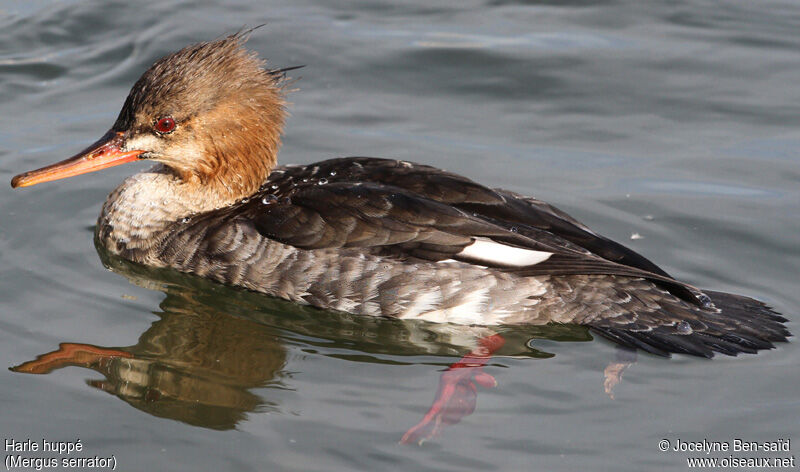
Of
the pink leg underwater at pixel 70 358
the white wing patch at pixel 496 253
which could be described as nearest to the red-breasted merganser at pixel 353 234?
the white wing patch at pixel 496 253

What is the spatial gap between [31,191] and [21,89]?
1858mm

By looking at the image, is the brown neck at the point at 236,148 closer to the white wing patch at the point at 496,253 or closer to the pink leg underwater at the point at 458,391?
the white wing patch at the point at 496,253

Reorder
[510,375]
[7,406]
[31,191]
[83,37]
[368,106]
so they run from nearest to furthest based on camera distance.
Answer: [7,406] < [510,375] < [31,191] < [368,106] < [83,37]

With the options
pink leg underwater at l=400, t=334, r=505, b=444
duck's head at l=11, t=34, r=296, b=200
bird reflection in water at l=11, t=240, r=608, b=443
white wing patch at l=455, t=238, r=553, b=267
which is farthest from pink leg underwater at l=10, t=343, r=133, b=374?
white wing patch at l=455, t=238, r=553, b=267

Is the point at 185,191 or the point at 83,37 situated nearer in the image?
the point at 185,191

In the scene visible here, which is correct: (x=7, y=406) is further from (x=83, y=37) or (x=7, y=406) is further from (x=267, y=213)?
(x=83, y=37)

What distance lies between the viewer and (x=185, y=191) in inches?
281

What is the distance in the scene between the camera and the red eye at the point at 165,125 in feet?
22.5

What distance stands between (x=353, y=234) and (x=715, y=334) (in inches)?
87.8

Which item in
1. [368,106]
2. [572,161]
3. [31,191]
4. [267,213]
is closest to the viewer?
[267,213]

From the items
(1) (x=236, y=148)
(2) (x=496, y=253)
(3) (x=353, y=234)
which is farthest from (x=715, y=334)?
(1) (x=236, y=148)

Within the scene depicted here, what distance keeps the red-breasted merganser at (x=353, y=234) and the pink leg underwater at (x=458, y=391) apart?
0.87 feet

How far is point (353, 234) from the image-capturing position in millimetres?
6457

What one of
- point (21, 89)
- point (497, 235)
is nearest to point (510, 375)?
point (497, 235)
